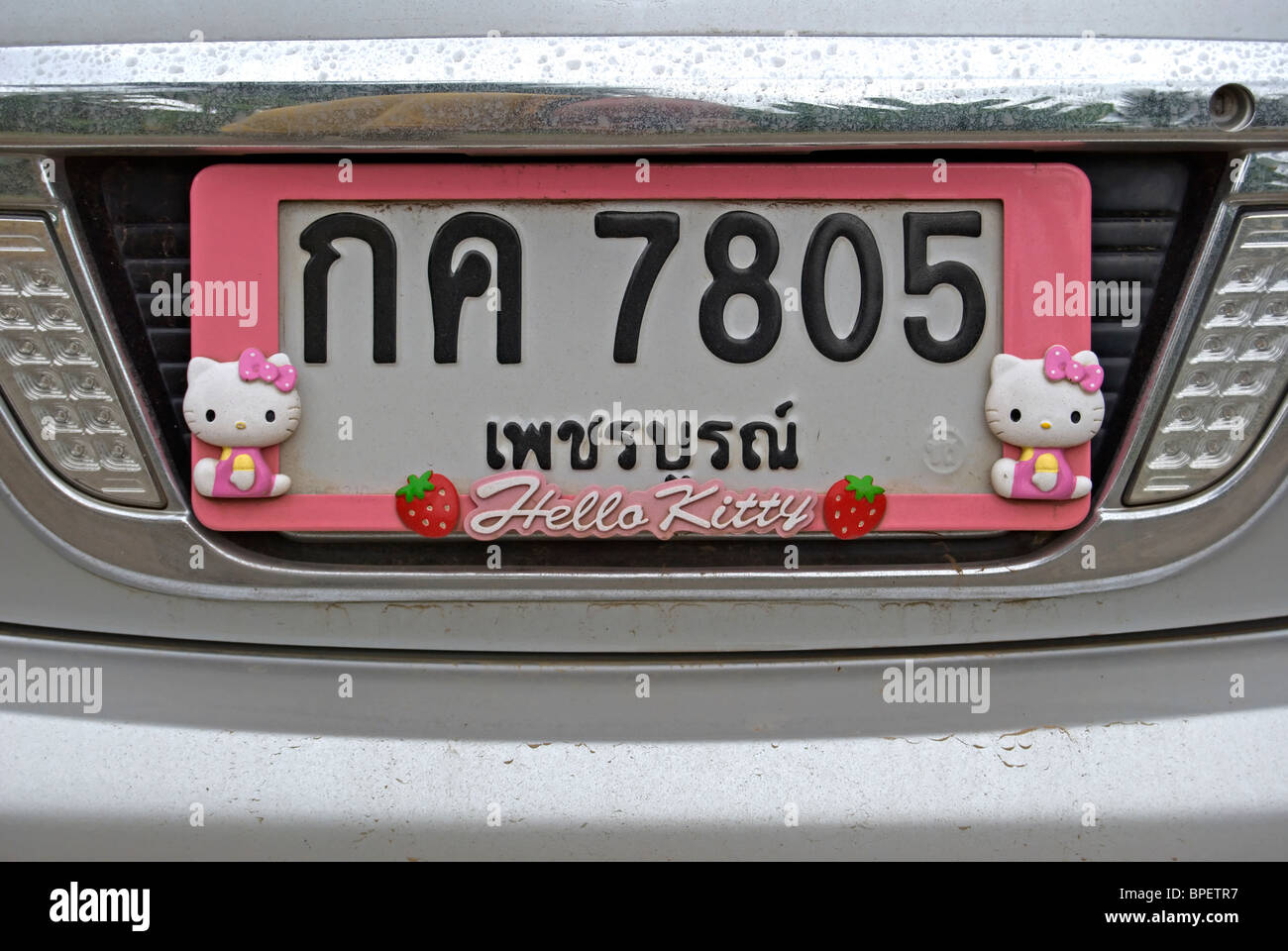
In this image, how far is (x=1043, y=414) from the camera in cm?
116

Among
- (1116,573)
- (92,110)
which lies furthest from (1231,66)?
(92,110)

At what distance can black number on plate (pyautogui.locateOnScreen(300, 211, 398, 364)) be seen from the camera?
1158 mm

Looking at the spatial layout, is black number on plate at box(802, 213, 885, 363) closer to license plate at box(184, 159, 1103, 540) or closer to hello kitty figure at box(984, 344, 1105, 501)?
license plate at box(184, 159, 1103, 540)

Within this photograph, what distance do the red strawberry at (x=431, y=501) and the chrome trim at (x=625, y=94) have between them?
0.36 meters

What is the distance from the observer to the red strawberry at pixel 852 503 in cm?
119

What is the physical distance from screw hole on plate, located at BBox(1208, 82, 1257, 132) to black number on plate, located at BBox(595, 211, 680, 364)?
56 centimetres

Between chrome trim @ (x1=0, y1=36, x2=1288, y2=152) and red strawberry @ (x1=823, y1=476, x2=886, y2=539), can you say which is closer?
chrome trim @ (x1=0, y1=36, x2=1288, y2=152)

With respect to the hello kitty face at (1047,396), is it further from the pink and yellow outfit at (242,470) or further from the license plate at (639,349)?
the pink and yellow outfit at (242,470)

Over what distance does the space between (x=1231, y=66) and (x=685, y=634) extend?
83cm

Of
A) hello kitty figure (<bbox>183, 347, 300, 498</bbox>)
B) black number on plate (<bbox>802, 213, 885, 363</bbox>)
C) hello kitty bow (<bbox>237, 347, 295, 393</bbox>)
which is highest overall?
black number on plate (<bbox>802, 213, 885, 363</bbox>)

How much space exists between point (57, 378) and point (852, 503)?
89cm

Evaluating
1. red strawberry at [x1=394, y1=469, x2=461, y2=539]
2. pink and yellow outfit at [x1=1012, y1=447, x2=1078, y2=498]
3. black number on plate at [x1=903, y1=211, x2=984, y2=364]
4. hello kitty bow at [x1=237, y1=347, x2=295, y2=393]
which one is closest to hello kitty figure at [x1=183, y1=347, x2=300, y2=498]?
hello kitty bow at [x1=237, y1=347, x2=295, y2=393]

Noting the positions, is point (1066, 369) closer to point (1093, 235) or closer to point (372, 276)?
point (1093, 235)
